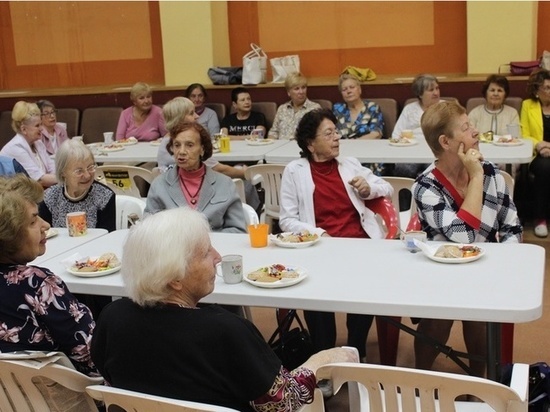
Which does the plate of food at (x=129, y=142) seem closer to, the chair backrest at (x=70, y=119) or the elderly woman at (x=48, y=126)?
the elderly woman at (x=48, y=126)

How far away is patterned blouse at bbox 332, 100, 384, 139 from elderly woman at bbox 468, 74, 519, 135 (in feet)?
2.51

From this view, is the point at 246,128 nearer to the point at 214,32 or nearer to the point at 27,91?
the point at 214,32

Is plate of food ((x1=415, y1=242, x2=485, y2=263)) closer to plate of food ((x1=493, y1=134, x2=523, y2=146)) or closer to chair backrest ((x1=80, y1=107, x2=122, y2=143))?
plate of food ((x1=493, y1=134, x2=523, y2=146))

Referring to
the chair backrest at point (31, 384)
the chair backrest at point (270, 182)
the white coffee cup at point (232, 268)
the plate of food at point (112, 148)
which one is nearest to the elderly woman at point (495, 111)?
the chair backrest at point (270, 182)

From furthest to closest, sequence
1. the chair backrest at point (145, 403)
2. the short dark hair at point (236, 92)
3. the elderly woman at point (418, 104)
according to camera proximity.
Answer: the short dark hair at point (236, 92)
the elderly woman at point (418, 104)
the chair backrest at point (145, 403)

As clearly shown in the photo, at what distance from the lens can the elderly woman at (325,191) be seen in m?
3.71

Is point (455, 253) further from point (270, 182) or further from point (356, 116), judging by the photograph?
point (356, 116)

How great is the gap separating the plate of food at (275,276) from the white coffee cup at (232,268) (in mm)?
31

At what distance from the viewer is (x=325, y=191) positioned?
3740mm

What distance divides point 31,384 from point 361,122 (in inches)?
185

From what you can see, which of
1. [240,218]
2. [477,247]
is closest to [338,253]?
[477,247]

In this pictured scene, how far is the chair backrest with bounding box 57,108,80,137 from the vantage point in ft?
26.3

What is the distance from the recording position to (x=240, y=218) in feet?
12.0

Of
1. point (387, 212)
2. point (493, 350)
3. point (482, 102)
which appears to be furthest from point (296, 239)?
point (482, 102)
